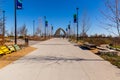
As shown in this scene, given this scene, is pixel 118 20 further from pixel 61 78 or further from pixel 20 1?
pixel 20 1

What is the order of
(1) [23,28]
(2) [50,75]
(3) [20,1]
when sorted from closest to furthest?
(2) [50,75] → (3) [20,1] → (1) [23,28]

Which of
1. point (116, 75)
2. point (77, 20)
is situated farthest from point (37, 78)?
point (77, 20)

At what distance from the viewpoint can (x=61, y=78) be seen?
27.9 ft

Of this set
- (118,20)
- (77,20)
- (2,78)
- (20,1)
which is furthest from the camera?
(77,20)

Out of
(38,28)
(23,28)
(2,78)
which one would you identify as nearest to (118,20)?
(2,78)

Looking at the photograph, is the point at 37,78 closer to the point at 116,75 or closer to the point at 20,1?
the point at 116,75

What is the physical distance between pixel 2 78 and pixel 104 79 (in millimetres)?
3780

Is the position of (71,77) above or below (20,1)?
below

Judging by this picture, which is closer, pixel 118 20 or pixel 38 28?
pixel 118 20

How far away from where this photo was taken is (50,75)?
9.10m

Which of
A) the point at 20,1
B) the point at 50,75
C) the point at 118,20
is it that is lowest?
the point at 50,75

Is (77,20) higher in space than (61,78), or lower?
higher

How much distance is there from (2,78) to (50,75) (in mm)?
1915

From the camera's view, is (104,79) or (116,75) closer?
(104,79)
